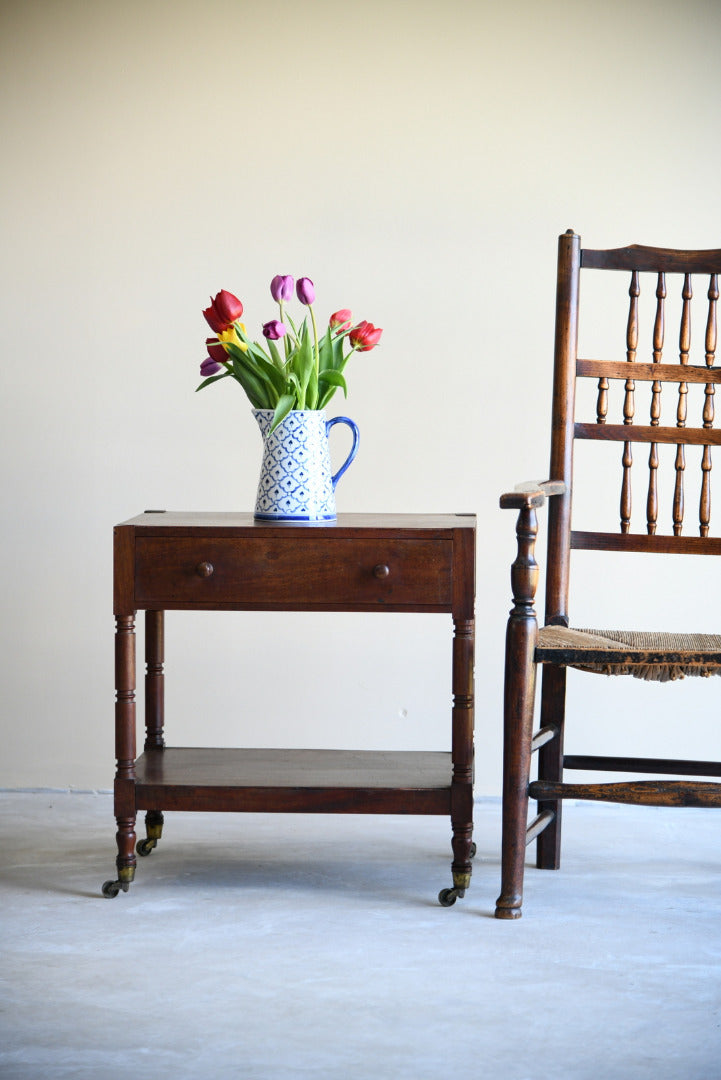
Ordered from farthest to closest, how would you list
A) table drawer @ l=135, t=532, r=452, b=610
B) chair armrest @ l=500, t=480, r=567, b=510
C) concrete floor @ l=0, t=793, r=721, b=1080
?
table drawer @ l=135, t=532, r=452, b=610 < chair armrest @ l=500, t=480, r=567, b=510 < concrete floor @ l=0, t=793, r=721, b=1080

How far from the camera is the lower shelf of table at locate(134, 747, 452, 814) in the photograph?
1959mm

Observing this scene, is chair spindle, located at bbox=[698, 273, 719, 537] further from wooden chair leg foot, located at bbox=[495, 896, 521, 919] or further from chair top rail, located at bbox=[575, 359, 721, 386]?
wooden chair leg foot, located at bbox=[495, 896, 521, 919]

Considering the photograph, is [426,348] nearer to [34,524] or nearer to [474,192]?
[474,192]

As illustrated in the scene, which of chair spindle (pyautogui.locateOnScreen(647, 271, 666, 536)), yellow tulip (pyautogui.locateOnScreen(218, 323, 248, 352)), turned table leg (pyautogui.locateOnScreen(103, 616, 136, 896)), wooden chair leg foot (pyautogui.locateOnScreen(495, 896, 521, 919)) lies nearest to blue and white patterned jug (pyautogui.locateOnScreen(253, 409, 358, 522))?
yellow tulip (pyautogui.locateOnScreen(218, 323, 248, 352))

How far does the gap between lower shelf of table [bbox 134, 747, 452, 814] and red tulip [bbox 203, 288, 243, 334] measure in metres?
0.77

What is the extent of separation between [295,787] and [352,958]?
1.09 ft

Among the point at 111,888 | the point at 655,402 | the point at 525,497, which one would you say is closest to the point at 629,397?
the point at 655,402

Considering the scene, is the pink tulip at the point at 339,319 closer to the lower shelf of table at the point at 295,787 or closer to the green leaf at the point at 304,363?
the green leaf at the point at 304,363

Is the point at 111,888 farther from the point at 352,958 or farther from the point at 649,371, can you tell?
the point at 649,371

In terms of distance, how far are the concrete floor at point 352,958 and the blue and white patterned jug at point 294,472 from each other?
65 centimetres

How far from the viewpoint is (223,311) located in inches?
78.5

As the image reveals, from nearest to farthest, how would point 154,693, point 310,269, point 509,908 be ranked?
point 509,908, point 154,693, point 310,269

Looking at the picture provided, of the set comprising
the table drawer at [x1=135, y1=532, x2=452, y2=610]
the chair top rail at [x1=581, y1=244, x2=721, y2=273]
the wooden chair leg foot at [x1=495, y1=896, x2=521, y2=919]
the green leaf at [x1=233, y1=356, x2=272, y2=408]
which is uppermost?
the chair top rail at [x1=581, y1=244, x2=721, y2=273]

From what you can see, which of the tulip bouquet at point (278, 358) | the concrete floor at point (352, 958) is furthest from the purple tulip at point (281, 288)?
the concrete floor at point (352, 958)
